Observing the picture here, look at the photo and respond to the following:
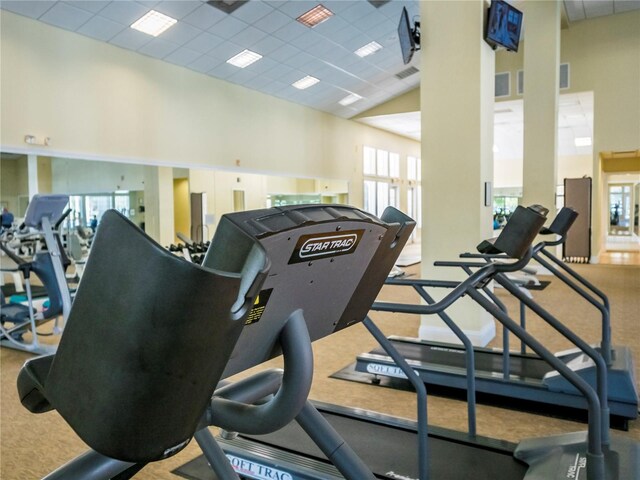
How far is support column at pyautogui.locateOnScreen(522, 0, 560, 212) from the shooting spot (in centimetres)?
870

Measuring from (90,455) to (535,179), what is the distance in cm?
918

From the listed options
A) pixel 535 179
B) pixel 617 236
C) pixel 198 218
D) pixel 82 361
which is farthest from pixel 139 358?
pixel 617 236

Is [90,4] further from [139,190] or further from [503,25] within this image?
[503,25]

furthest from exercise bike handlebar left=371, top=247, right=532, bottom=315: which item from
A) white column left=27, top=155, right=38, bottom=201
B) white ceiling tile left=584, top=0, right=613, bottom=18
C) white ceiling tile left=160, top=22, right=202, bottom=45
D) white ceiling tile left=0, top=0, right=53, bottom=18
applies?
white ceiling tile left=584, top=0, right=613, bottom=18

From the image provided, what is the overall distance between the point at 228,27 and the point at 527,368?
6.51 m

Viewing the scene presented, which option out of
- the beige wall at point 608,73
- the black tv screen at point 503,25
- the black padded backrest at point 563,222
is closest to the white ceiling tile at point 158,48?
the black tv screen at point 503,25

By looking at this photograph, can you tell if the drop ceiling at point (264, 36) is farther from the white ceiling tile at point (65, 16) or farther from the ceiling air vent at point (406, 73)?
the ceiling air vent at point (406, 73)

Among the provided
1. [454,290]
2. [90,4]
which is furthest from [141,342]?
[90,4]

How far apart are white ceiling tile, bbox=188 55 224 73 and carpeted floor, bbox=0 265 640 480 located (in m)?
5.45

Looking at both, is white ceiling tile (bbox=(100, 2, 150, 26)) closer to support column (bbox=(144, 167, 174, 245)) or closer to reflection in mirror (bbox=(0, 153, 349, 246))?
reflection in mirror (bbox=(0, 153, 349, 246))

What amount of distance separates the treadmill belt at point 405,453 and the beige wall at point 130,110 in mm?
5737

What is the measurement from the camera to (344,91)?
1161 cm

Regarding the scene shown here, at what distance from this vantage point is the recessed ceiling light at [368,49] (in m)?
9.67

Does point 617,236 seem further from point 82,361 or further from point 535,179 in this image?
point 82,361
